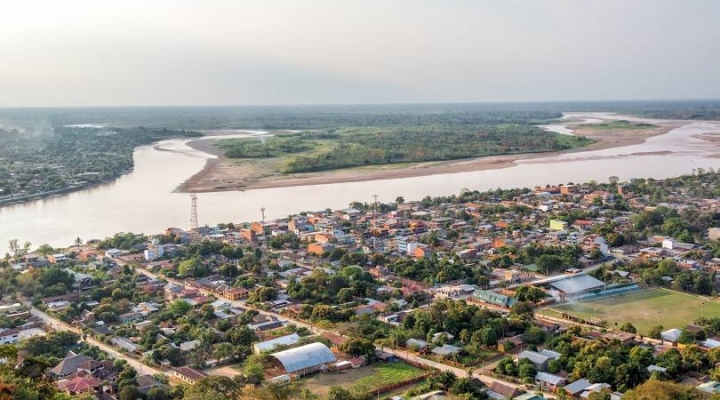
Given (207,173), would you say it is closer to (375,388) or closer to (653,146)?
(375,388)

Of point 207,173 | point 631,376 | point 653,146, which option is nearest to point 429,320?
point 631,376

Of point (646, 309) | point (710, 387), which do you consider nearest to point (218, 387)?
point (710, 387)

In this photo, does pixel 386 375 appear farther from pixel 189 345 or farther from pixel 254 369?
pixel 189 345

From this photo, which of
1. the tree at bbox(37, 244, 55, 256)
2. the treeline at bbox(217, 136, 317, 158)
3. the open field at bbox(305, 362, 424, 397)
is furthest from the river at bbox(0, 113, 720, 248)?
the open field at bbox(305, 362, 424, 397)

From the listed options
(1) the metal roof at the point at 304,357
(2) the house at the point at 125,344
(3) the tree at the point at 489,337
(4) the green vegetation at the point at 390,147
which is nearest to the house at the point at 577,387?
(3) the tree at the point at 489,337

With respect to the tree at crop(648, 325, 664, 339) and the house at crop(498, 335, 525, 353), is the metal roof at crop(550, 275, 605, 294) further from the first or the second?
the house at crop(498, 335, 525, 353)
